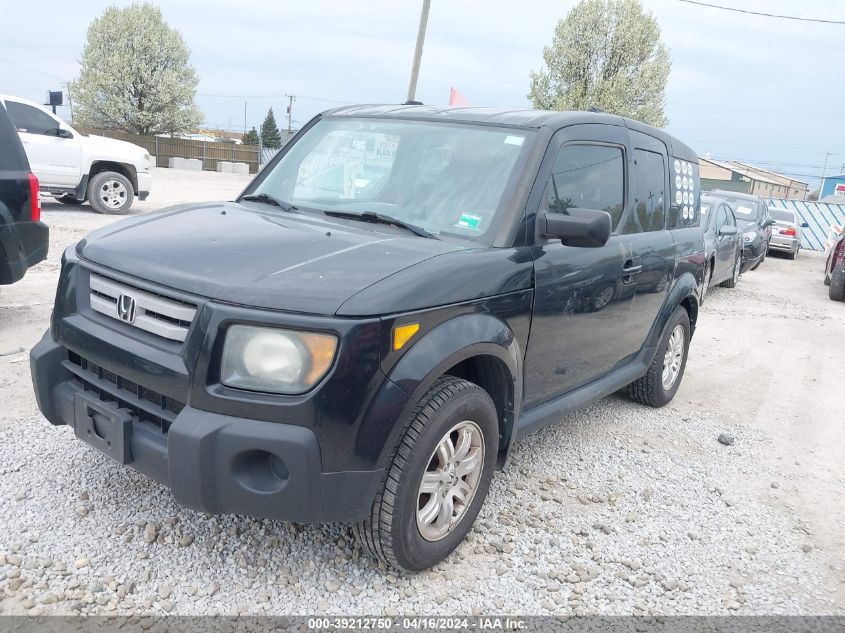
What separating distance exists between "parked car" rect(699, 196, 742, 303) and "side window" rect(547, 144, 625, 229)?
612cm

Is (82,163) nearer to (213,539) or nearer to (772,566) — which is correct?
(213,539)

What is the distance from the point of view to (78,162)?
41.4 feet

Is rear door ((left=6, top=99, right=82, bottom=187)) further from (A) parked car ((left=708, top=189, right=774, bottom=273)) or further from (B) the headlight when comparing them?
(A) parked car ((left=708, top=189, right=774, bottom=273))

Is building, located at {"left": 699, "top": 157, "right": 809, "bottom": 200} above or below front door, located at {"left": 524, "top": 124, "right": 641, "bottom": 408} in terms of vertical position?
above

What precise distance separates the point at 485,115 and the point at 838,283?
1057cm

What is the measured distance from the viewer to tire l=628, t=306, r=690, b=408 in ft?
16.8

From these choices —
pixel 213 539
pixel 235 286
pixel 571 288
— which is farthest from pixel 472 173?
pixel 213 539

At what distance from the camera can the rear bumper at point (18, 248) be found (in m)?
5.35

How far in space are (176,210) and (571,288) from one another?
206cm

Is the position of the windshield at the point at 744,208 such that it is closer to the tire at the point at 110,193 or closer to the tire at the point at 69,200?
the tire at the point at 110,193

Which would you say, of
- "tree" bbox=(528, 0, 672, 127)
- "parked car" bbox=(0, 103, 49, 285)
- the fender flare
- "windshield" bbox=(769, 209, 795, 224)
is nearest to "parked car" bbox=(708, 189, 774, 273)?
"windshield" bbox=(769, 209, 795, 224)

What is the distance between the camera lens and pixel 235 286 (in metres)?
2.51

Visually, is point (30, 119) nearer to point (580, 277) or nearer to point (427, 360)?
point (580, 277)

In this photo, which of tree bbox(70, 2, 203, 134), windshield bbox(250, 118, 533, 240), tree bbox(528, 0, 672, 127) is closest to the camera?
windshield bbox(250, 118, 533, 240)
